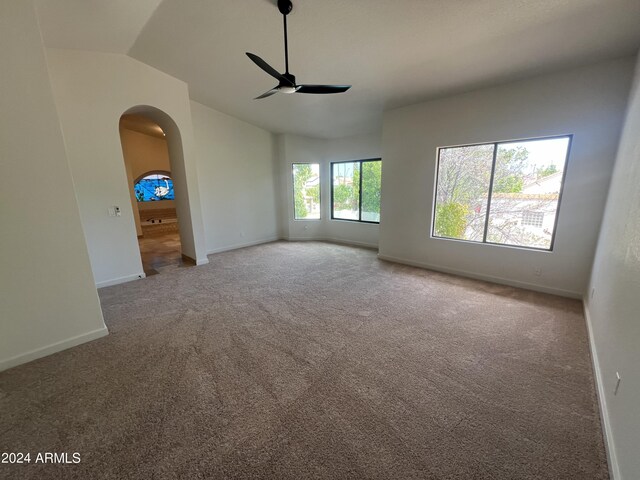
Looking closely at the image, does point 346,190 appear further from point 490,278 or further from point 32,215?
point 32,215

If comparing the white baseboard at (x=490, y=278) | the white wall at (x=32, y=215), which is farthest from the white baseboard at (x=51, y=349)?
the white baseboard at (x=490, y=278)

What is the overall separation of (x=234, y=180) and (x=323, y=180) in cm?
241

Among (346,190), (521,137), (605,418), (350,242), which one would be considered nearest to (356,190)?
(346,190)

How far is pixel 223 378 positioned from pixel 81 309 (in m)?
1.79

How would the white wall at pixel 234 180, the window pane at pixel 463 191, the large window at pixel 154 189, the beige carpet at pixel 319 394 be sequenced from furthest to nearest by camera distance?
the large window at pixel 154 189, the white wall at pixel 234 180, the window pane at pixel 463 191, the beige carpet at pixel 319 394

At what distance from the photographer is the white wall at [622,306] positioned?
1.31 metres

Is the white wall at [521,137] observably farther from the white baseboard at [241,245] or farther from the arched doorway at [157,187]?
the arched doorway at [157,187]

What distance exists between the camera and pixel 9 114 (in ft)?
6.70

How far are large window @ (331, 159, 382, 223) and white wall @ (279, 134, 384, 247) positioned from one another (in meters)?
0.14

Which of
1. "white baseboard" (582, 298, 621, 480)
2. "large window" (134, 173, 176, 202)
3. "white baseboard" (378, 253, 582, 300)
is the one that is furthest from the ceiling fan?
"large window" (134, 173, 176, 202)

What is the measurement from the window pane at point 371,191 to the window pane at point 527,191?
2627mm

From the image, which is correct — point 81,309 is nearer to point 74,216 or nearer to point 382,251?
point 74,216

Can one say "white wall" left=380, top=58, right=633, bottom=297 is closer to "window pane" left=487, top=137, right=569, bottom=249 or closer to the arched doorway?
"window pane" left=487, top=137, right=569, bottom=249

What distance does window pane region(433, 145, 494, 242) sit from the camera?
13.1 feet
